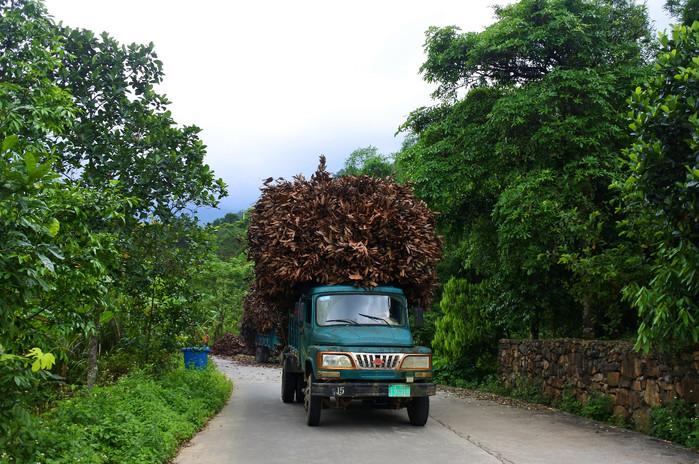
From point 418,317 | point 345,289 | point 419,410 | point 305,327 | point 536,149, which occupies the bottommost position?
point 419,410

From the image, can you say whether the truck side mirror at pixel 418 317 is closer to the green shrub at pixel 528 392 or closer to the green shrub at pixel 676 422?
the green shrub at pixel 676 422

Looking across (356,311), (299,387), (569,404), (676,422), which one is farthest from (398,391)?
(569,404)

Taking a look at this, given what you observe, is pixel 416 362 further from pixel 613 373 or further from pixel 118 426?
pixel 118 426

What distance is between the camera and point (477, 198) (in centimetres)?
1761

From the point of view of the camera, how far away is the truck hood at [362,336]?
34.6ft

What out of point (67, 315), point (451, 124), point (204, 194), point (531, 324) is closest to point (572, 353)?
point (531, 324)

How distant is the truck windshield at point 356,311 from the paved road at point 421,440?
1720 millimetres

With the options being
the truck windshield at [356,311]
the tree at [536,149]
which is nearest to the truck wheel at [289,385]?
the truck windshield at [356,311]

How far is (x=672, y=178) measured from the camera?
786cm

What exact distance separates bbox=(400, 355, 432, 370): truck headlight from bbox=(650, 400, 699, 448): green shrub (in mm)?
3501

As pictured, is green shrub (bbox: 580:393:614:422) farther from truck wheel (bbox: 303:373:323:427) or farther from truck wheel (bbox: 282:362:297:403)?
truck wheel (bbox: 282:362:297:403)

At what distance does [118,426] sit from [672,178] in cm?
721

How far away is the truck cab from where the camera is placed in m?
10.1

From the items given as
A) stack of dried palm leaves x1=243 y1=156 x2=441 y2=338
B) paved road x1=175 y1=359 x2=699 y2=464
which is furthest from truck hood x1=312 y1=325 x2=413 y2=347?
paved road x1=175 y1=359 x2=699 y2=464
